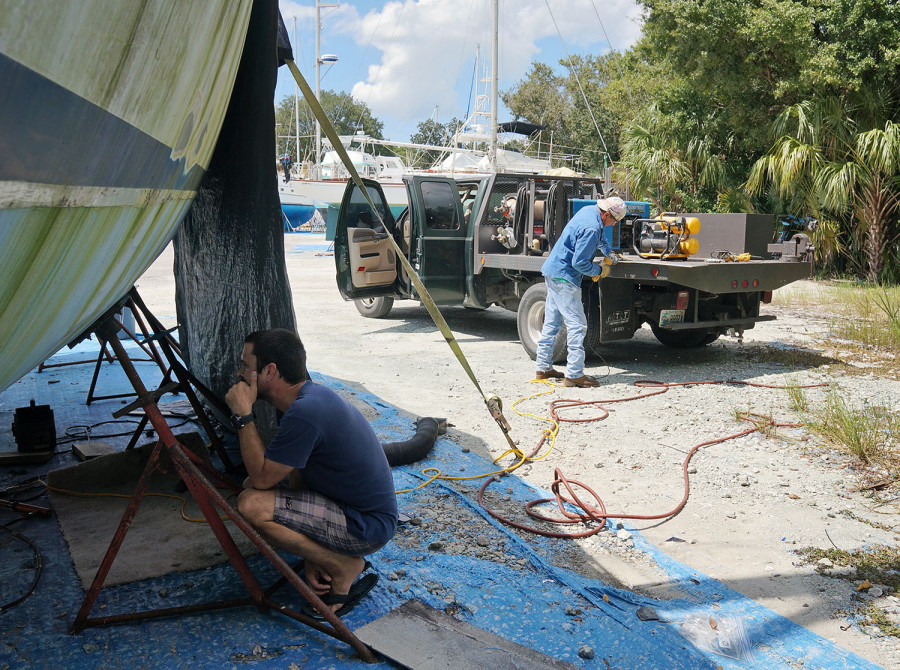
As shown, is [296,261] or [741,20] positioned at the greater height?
[741,20]

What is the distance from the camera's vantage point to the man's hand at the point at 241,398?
10.1ft

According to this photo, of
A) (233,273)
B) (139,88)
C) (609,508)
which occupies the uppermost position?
(139,88)

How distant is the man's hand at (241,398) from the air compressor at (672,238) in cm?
597

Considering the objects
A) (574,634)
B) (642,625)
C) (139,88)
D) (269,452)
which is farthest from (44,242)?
(642,625)

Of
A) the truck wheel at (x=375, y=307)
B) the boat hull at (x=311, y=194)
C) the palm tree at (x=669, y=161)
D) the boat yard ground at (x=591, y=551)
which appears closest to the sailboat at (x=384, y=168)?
the boat hull at (x=311, y=194)

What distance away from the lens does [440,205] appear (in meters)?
9.89

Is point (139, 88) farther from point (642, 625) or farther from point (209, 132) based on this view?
point (642, 625)

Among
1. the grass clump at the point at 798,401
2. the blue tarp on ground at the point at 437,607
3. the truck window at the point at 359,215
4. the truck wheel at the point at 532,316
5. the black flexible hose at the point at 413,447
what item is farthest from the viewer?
the truck window at the point at 359,215

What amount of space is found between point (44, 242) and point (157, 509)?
3.16m

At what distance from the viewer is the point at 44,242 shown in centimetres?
139

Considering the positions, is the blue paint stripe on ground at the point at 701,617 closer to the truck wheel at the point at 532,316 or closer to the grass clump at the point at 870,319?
the truck wheel at the point at 532,316

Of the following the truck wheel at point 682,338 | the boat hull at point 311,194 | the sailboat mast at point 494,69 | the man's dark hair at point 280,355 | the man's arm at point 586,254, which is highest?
the sailboat mast at point 494,69

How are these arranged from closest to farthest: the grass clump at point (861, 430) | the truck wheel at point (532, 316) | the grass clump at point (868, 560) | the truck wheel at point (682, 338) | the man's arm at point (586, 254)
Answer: the grass clump at point (868, 560) → the grass clump at point (861, 430) → the man's arm at point (586, 254) → the truck wheel at point (532, 316) → the truck wheel at point (682, 338)

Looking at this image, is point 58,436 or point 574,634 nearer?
point 574,634
